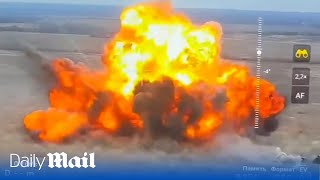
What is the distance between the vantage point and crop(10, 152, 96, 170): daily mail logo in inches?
67.3

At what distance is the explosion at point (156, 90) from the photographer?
1.68m

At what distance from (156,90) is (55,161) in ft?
1.11

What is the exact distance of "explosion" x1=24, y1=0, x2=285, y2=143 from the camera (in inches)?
66.3

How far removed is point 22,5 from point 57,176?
470 millimetres

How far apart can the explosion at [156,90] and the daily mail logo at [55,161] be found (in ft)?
0.21

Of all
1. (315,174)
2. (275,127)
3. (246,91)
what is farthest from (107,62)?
(315,174)

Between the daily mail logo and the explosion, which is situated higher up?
the explosion

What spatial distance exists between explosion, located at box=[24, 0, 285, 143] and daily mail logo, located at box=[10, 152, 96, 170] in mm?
64

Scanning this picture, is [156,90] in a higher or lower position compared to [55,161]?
higher

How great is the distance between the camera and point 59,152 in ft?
5.62

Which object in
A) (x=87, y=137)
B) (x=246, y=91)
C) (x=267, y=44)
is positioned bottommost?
(x=87, y=137)

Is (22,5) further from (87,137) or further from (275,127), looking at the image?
(275,127)

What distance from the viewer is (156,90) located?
66.3 inches

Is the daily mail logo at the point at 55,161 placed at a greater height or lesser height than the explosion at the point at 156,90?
lesser
